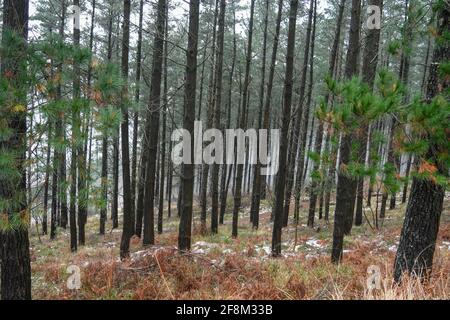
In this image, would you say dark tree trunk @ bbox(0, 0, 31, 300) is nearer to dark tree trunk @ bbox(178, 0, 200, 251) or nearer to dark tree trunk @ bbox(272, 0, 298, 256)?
dark tree trunk @ bbox(178, 0, 200, 251)

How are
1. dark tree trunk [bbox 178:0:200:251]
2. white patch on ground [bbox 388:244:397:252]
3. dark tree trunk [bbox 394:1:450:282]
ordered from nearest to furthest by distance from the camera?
1. dark tree trunk [bbox 394:1:450:282]
2. dark tree trunk [bbox 178:0:200:251]
3. white patch on ground [bbox 388:244:397:252]

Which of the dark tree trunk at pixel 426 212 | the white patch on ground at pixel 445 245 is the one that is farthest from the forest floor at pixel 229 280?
the dark tree trunk at pixel 426 212

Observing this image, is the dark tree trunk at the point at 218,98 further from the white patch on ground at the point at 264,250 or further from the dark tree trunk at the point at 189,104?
the dark tree trunk at the point at 189,104

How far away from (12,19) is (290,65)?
19.5ft

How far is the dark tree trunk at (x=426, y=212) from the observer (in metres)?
4.81

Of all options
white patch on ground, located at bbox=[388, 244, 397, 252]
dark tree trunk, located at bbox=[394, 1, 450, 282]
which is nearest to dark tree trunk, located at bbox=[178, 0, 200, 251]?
dark tree trunk, located at bbox=[394, 1, 450, 282]

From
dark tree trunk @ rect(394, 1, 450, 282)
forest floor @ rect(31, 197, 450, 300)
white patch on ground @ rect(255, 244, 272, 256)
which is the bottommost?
white patch on ground @ rect(255, 244, 272, 256)

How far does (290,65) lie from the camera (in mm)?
8664

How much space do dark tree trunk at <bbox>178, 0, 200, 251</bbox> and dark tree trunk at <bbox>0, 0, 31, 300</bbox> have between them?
329 cm

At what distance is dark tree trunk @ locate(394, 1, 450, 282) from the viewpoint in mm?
4809

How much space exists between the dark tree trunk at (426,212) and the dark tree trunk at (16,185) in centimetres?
523

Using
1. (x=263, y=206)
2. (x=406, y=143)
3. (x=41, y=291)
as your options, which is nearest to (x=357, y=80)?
(x=406, y=143)

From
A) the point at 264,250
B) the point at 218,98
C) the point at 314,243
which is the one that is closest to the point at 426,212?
the point at 264,250
